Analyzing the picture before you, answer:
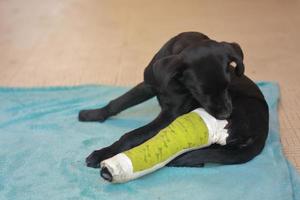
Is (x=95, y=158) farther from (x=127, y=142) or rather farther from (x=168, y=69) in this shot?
(x=168, y=69)

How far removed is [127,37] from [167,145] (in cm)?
146

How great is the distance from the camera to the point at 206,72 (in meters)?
1.23

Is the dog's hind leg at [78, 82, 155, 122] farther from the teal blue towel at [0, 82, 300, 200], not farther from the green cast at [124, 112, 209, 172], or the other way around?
the green cast at [124, 112, 209, 172]

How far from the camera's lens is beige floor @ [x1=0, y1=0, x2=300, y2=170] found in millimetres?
2076

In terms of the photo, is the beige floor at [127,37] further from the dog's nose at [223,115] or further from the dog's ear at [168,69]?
the dog's ear at [168,69]

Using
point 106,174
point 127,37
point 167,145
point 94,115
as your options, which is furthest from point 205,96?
point 127,37

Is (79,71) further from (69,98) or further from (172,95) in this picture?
(172,95)

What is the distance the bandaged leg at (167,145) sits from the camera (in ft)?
3.86

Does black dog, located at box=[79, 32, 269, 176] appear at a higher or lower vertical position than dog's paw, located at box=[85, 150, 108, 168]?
higher

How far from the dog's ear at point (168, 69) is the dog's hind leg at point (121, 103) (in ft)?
0.80

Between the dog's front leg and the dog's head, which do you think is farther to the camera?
the dog's front leg

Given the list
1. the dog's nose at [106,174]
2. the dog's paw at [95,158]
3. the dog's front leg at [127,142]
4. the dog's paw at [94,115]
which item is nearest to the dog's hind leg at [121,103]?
the dog's paw at [94,115]

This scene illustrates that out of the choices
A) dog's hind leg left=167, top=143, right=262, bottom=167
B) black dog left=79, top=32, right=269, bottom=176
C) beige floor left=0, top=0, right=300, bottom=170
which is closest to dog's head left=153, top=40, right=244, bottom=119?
black dog left=79, top=32, right=269, bottom=176

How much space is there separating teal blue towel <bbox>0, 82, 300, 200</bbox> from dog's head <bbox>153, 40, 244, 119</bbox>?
203 millimetres
